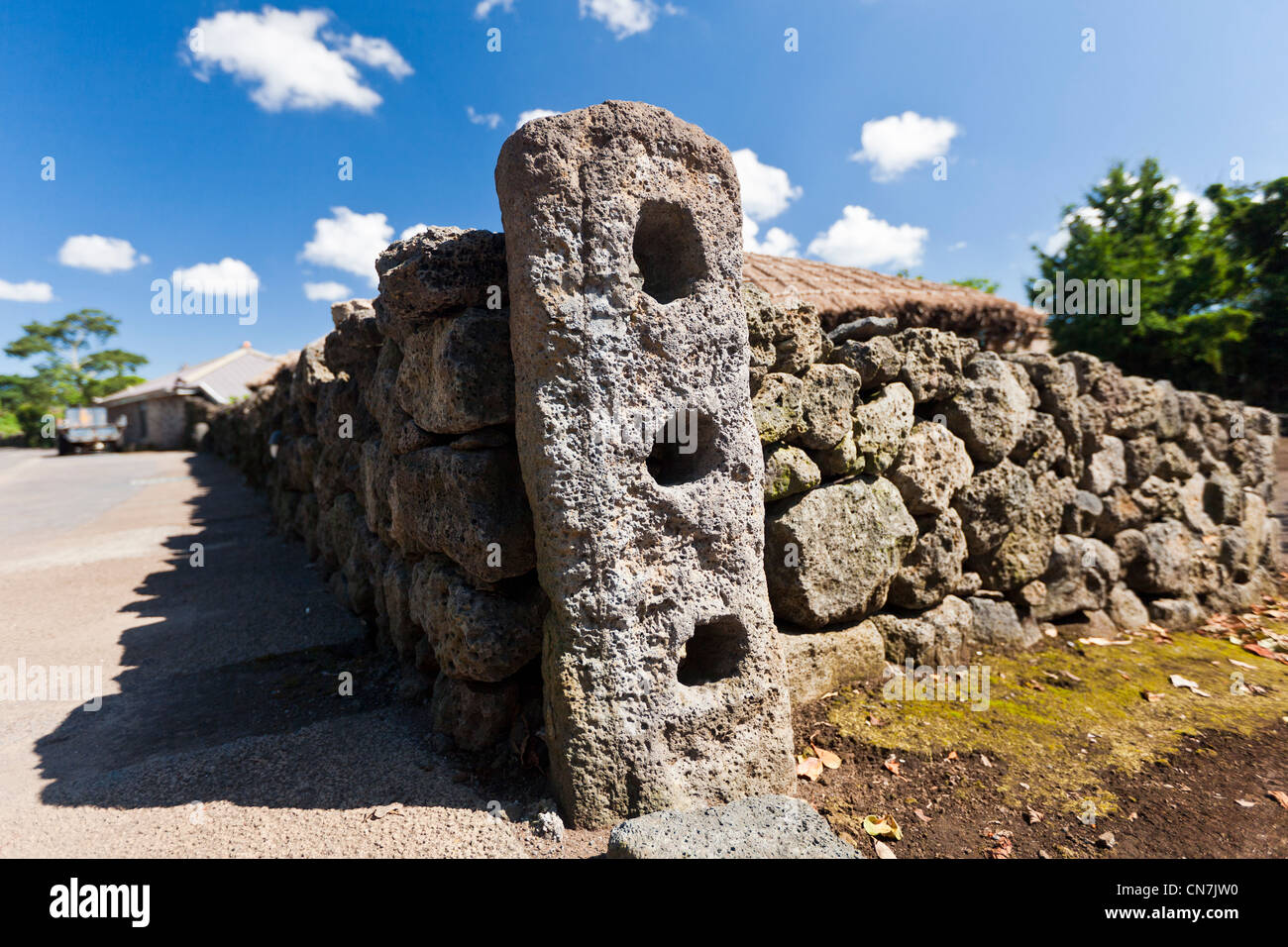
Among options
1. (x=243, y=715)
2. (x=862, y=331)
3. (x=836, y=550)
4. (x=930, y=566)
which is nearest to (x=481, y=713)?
(x=243, y=715)

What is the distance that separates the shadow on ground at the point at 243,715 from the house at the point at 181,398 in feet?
56.8

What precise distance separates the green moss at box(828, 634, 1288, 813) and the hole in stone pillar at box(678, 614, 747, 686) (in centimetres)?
91

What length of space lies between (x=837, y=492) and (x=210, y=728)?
3149mm

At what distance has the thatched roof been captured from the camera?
489 centimetres

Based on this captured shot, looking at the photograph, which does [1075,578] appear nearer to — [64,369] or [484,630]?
[484,630]

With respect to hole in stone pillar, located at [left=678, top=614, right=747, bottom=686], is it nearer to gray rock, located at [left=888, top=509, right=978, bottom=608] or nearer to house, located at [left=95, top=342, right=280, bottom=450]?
gray rock, located at [left=888, top=509, right=978, bottom=608]

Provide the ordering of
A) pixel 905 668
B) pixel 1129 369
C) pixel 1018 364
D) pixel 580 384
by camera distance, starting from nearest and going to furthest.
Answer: pixel 580 384 → pixel 905 668 → pixel 1018 364 → pixel 1129 369

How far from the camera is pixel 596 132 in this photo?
2.30 meters

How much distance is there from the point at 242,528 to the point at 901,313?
266 inches

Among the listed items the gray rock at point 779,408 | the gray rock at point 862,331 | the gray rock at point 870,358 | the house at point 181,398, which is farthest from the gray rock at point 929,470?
the house at point 181,398

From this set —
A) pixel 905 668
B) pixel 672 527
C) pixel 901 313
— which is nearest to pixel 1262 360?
pixel 901 313

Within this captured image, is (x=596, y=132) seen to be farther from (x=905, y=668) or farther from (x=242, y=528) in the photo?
(x=242, y=528)

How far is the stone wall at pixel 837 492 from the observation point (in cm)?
257

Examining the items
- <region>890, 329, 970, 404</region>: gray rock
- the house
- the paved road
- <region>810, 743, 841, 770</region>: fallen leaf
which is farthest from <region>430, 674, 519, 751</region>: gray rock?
the house
